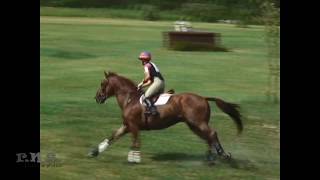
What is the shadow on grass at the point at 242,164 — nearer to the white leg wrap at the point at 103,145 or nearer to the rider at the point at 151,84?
the rider at the point at 151,84

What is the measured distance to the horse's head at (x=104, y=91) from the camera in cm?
631

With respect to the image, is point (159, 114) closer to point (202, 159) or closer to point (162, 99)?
point (162, 99)

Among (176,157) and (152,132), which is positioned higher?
(152,132)

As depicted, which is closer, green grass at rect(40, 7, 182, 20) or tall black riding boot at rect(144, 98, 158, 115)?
tall black riding boot at rect(144, 98, 158, 115)

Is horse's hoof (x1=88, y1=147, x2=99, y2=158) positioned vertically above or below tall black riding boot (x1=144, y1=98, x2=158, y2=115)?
below

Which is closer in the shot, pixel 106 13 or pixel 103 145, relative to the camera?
pixel 103 145

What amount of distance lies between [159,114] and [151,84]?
332 mm

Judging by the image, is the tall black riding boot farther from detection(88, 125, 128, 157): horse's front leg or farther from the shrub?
the shrub

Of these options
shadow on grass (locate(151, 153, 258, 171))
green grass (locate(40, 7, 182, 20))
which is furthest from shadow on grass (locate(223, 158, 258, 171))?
green grass (locate(40, 7, 182, 20))

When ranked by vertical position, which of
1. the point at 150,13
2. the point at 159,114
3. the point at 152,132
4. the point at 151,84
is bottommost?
the point at 152,132

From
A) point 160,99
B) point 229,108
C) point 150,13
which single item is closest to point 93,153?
point 160,99

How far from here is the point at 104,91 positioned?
6309mm

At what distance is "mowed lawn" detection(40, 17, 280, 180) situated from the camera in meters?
6.25
